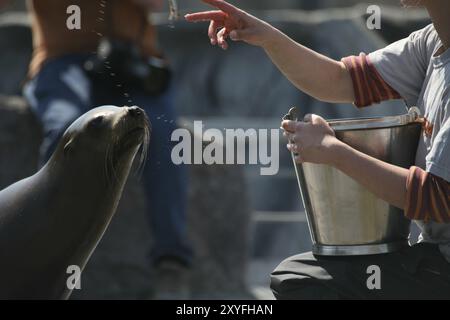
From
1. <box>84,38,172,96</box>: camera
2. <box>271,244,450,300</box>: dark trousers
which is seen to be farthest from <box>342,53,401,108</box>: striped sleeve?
<box>84,38,172,96</box>: camera

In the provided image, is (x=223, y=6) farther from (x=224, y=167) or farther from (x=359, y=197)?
(x=224, y=167)

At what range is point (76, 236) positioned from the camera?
105 inches

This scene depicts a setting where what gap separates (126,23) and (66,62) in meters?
0.32

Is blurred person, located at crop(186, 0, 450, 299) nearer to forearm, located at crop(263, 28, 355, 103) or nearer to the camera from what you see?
forearm, located at crop(263, 28, 355, 103)

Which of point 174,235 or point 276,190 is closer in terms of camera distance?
point 174,235

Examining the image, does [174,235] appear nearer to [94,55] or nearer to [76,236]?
[94,55]

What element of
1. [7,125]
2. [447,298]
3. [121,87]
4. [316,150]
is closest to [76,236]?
[316,150]

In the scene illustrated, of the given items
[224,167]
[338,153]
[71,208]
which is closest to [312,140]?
[338,153]

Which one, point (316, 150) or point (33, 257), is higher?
point (316, 150)

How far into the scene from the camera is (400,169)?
266cm

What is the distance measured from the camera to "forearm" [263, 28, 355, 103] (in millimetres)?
3100

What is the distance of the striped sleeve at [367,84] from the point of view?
3.05 m

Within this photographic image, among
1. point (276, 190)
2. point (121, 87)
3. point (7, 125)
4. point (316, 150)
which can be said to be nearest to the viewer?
point (316, 150)

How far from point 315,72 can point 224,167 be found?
99.2 inches
